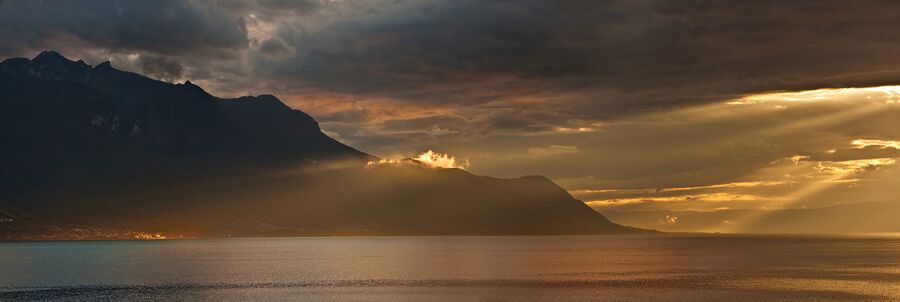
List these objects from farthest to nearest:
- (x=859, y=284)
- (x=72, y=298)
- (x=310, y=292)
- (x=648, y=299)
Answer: (x=859, y=284) < (x=310, y=292) < (x=72, y=298) < (x=648, y=299)

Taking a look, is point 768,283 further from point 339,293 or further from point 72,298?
point 72,298

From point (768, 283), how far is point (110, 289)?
492 feet

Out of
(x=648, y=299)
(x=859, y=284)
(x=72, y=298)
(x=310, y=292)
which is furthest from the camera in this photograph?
(x=859, y=284)

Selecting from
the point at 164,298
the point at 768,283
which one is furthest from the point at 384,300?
the point at 768,283

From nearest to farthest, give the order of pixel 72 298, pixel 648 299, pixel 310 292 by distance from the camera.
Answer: pixel 648 299 < pixel 72 298 < pixel 310 292

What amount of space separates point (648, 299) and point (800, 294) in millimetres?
33361

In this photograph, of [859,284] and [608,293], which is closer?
[608,293]

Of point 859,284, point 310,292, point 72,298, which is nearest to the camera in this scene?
point 72,298

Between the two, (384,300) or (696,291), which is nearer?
(384,300)

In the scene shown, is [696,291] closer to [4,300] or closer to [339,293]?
[339,293]

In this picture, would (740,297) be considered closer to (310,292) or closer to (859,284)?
(859,284)

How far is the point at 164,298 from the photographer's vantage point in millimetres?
160375

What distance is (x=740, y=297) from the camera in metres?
156

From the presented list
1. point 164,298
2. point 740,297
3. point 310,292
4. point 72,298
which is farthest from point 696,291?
point 72,298
